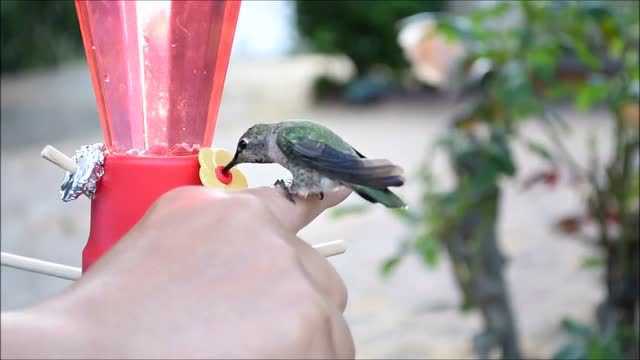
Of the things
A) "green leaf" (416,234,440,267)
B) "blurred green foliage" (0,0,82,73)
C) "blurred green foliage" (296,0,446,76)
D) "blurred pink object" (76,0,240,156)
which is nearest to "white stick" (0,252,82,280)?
"blurred pink object" (76,0,240,156)

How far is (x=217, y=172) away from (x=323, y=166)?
0.08 meters

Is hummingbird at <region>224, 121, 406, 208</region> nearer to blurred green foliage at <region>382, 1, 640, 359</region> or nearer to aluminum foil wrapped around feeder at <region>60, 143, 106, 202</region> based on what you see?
aluminum foil wrapped around feeder at <region>60, 143, 106, 202</region>

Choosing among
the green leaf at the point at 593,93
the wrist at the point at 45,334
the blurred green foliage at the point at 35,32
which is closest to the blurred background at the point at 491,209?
the green leaf at the point at 593,93

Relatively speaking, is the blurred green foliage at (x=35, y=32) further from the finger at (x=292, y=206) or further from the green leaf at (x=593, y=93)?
the finger at (x=292, y=206)

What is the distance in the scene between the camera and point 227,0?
68 centimetres

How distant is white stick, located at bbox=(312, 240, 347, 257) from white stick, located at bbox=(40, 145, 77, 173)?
18 cm

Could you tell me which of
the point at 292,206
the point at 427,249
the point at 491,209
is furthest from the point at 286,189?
the point at 491,209

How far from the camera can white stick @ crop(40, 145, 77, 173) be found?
0.61 metres

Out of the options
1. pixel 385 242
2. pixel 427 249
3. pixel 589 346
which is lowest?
pixel 385 242

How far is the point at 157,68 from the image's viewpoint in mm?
695

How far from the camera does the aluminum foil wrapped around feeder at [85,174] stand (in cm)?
62

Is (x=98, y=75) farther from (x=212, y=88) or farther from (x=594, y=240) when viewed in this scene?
(x=594, y=240)

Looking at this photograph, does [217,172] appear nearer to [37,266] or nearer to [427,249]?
[37,266]

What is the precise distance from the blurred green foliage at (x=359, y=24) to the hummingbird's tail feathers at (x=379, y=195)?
688 cm
